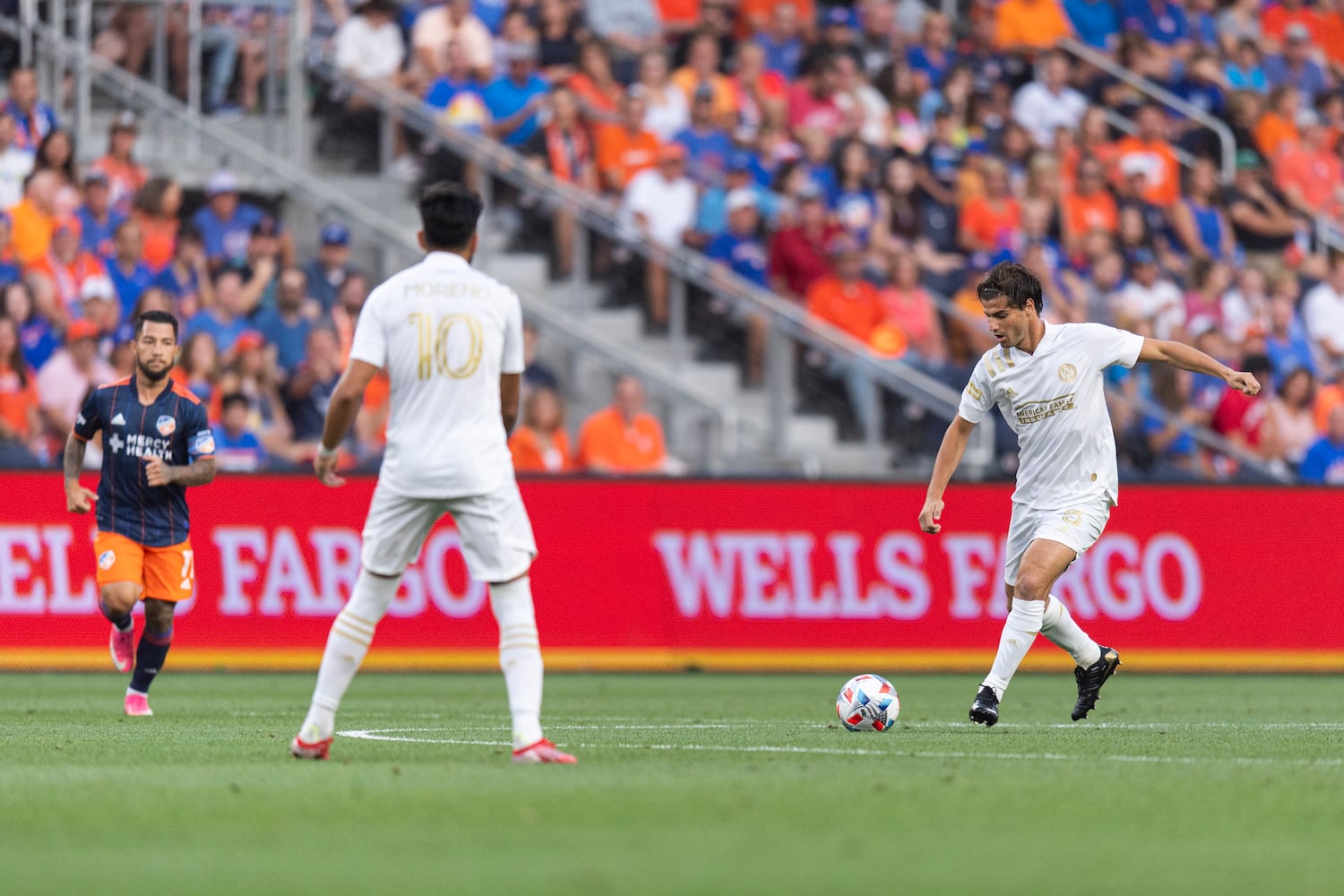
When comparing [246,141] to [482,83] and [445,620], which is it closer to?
[482,83]

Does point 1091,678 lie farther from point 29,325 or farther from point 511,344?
point 29,325

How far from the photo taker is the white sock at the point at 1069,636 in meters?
11.2

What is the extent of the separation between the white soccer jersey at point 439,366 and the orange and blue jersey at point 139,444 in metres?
4.39

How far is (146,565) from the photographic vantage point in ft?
40.0

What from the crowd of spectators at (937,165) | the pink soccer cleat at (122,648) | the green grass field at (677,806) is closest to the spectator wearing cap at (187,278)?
the crowd of spectators at (937,165)

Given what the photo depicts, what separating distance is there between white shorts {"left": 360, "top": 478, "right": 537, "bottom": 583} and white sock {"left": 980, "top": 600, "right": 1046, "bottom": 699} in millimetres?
3424

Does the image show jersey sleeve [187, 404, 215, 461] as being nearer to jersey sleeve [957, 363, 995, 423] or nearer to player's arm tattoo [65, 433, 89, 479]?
player's arm tattoo [65, 433, 89, 479]

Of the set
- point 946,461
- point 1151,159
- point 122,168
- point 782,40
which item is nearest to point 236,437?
point 122,168

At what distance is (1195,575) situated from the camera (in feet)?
59.1

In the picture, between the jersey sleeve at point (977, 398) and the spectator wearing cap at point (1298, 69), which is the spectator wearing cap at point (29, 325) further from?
the spectator wearing cap at point (1298, 69)

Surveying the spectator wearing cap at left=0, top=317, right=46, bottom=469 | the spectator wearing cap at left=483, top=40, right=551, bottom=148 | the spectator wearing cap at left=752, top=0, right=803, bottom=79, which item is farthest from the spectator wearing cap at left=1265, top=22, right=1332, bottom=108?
the spectator wearing cap at left=0, top=317, right=46, bottom=469

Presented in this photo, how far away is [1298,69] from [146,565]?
19.5m

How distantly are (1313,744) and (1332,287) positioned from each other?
14.7 metres

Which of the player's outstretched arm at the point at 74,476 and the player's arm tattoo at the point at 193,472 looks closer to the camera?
the player's outstretched arm at the point at 74,476
